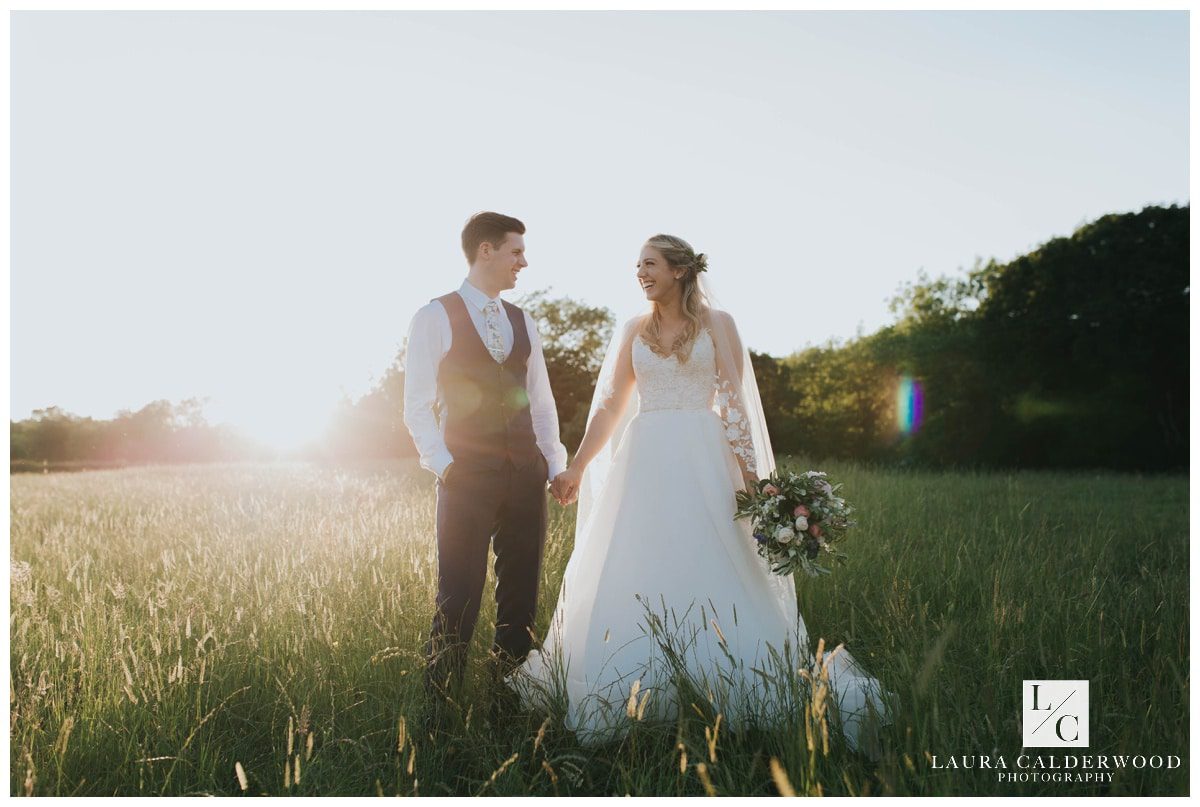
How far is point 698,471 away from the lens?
11.6 feet

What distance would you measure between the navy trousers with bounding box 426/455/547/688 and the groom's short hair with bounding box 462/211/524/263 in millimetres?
1078

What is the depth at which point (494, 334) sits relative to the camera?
363cm

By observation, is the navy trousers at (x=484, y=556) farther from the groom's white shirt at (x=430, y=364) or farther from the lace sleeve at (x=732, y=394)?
the lace sleeve at (x=732, y=394)

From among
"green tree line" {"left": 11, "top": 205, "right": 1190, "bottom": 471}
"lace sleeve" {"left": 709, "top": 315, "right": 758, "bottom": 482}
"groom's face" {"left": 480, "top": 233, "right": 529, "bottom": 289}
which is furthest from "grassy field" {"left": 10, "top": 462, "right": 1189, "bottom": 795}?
"green tree line" {"left": 11, "top": 205, "right": 1190, "bottom": 471}

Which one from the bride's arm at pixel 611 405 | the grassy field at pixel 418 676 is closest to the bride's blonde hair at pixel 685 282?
the bride's arm at pixel 611 405

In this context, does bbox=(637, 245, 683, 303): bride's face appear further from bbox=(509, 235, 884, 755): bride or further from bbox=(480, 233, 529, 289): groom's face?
bbox=(480, 233, 529, 289): groom's face

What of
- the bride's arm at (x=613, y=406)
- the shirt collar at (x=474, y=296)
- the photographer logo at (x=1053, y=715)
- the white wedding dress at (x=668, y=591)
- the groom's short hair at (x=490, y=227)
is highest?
the groom's short hair at (x=490, y=227)

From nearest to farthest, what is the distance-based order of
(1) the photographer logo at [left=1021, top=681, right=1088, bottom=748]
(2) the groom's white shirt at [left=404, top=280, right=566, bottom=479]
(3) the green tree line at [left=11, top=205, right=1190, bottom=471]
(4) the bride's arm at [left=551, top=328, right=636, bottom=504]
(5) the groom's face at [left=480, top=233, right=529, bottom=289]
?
(1) the photographer logo at [left=1021, top=681, right=1088, bottom=748] < (2) the groom's white shirt at [left=404, top=280, right=566, bottom=479] < (5) the groom's face at [left=480, top=233, right=529, bottom=289] < (4) the bride's arm at [left=551, top=328, right=636, bottom=504] < (3) the green tree line at [left=11, top=205, right=1190, bottom=471]

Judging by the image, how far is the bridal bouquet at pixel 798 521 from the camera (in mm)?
3207

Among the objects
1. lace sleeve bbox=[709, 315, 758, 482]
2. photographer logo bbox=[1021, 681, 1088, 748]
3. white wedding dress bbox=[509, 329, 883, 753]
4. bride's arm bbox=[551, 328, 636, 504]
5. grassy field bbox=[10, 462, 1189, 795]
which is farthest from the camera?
bride's arm bbox=[551, 328, 636, 504]

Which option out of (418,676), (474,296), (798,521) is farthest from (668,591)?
(474,296)

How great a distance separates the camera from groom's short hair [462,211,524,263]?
3709 mm

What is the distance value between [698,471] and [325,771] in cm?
191

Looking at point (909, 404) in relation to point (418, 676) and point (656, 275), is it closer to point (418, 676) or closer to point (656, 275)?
point (656, 275)
